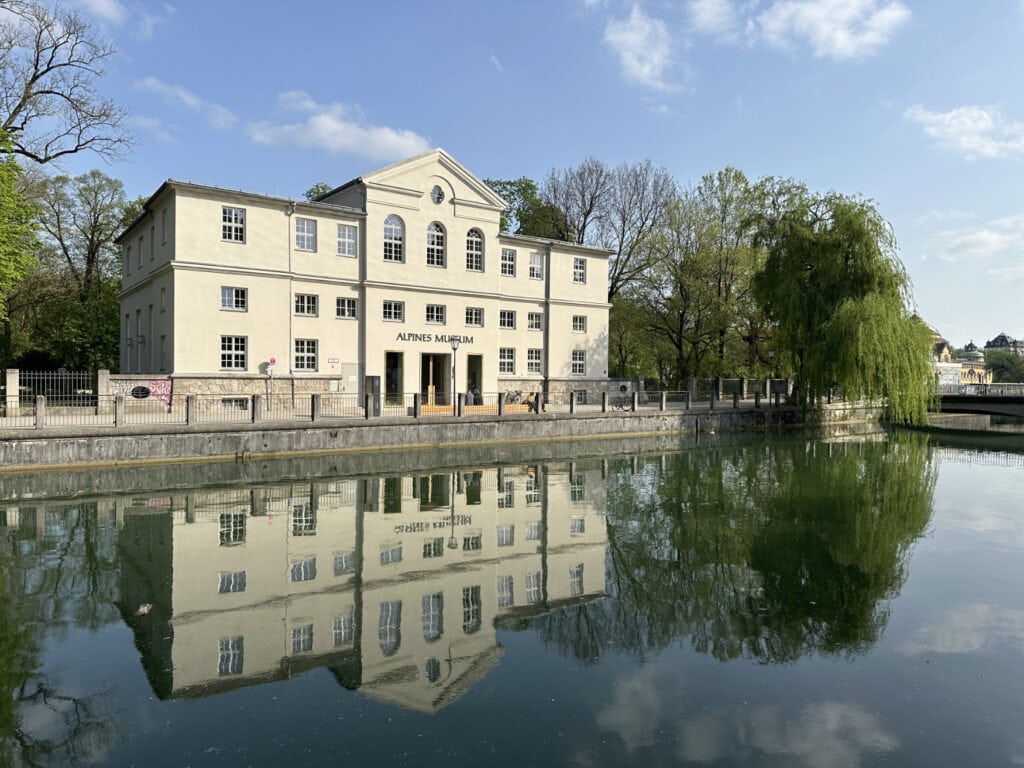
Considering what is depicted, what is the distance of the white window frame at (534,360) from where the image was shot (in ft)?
116

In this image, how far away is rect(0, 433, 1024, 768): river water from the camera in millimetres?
5941

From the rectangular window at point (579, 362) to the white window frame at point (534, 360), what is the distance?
220 cm

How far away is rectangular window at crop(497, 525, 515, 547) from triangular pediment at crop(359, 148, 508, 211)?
2078cm

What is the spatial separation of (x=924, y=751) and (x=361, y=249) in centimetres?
2775

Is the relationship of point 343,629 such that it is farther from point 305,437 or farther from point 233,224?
point 233,224

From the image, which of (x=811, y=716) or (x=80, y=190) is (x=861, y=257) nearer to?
(x=811, y=716)

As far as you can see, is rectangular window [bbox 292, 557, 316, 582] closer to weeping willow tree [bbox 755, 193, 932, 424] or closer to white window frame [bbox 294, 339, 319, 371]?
white window frame [bbox 294, 339, 319, 371]

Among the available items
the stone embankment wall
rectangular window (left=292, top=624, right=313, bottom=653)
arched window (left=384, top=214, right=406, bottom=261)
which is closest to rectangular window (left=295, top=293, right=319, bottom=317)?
arched window (left=384, top=214, right=406, bottom=261)

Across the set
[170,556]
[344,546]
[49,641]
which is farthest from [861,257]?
[49,641]

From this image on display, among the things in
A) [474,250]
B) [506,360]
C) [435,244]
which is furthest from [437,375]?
[474,250]

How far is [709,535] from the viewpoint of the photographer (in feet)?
44.0

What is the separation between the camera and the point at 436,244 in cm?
3197

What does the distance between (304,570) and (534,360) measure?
2583 centimetres

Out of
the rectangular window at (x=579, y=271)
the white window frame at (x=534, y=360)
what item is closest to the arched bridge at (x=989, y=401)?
the rectangular window at (x=579, y=271)
